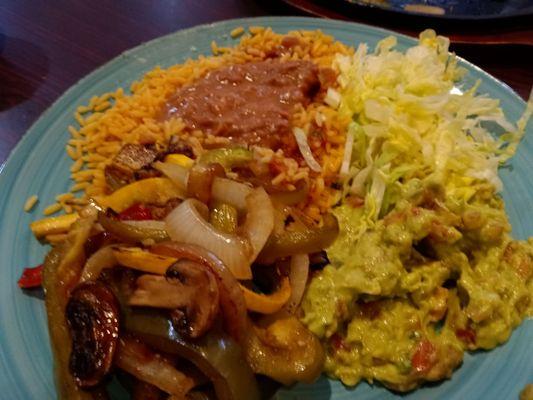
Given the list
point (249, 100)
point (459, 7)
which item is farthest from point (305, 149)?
point (459, 7)

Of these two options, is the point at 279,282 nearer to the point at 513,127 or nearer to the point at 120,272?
the point at 120,272

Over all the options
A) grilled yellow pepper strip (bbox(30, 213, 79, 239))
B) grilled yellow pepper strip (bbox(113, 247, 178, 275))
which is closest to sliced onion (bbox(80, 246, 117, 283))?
grilled yellow pepper strip (bbox(113, 247, 178, 275))

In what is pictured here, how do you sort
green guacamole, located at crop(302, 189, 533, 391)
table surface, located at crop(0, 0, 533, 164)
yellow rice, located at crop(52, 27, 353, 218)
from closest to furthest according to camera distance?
green guacamole, located at crop(302, 189, 533, 391)
yellow rice, located at crop(52, 27, 353, 218)
table surface, located at crop(0, 0, 533, 164)

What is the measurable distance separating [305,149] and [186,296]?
1.24m

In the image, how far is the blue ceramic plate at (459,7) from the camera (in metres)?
3.55

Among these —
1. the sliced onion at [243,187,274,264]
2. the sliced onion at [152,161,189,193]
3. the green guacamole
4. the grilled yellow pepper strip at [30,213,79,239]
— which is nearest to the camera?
the sliced onion at [243,187,274,264]

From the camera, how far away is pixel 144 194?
2.23 metres

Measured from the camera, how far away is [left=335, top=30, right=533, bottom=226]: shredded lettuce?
8.70 ft

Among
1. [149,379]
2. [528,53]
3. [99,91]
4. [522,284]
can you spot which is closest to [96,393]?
[149,379]

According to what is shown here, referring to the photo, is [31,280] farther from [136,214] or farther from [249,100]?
[249,100]

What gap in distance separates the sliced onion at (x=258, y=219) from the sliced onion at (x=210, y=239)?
0.17 feet

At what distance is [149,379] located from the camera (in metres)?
1.74

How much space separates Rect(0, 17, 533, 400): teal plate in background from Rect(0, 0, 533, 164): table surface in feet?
1.56

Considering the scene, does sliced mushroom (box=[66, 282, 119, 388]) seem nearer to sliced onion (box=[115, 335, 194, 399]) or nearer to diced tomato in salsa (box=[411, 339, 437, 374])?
sliced onion (box=[115, 335, 194, 399])
